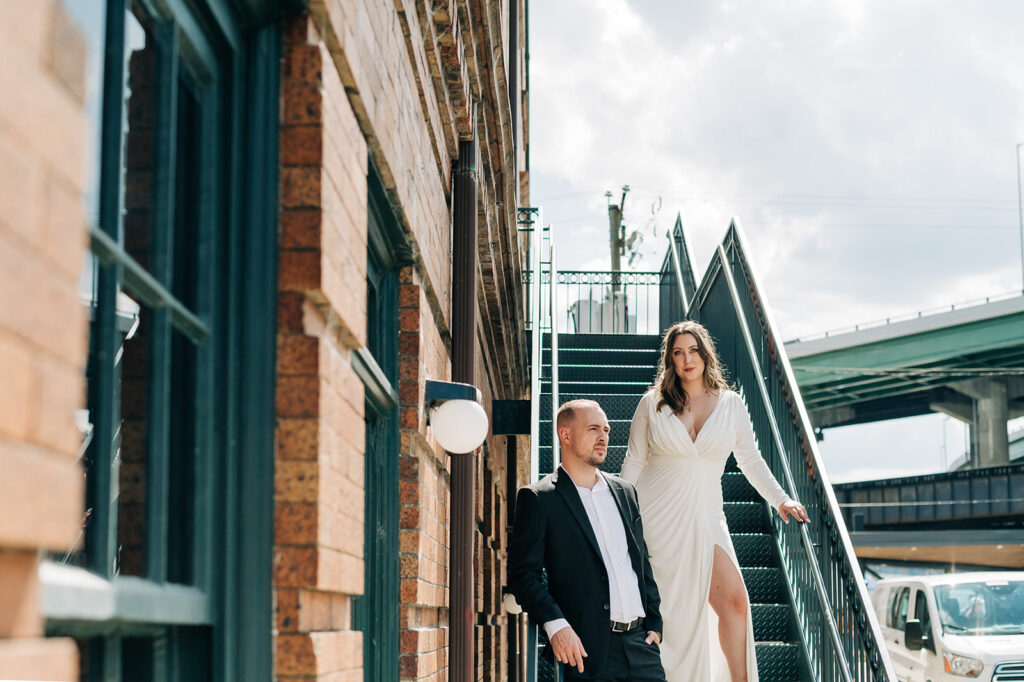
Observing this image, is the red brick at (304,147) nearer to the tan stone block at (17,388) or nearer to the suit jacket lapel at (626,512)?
the tan stone block at (17,388)

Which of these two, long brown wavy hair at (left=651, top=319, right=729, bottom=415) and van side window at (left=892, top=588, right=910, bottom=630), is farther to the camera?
van side window at (left=892, top=588, right=910, bottom=630)

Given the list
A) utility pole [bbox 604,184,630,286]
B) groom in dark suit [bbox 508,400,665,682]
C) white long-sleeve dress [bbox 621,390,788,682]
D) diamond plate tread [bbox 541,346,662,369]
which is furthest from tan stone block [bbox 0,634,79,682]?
utility pole [bbox 604,184,630,286]

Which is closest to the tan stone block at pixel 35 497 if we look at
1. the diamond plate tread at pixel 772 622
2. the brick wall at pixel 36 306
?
the brick wall at pixel 36 306

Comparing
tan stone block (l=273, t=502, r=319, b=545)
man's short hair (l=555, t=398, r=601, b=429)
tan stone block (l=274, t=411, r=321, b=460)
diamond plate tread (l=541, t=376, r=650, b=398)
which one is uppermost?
diamond plate tread (l=541, t=376, r=650, b=398)

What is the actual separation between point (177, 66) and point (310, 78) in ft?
1.23

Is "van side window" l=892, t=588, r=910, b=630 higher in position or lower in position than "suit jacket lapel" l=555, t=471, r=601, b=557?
lower

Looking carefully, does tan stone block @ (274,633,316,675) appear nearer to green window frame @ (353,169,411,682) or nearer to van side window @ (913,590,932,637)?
green window frame @ (353,169,411,682)

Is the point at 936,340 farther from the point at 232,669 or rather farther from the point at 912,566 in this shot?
the point at 232,669

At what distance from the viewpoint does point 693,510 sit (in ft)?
18.7

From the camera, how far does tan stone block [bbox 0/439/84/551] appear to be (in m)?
1.00

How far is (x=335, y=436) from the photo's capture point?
2400 mm


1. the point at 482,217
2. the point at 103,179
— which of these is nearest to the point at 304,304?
the point at 103,179

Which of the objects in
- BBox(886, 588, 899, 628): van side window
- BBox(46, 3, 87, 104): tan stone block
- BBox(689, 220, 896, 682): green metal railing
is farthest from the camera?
BBox(886, 588, 899, 628): van side window

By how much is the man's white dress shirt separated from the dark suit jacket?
0.08 ft
